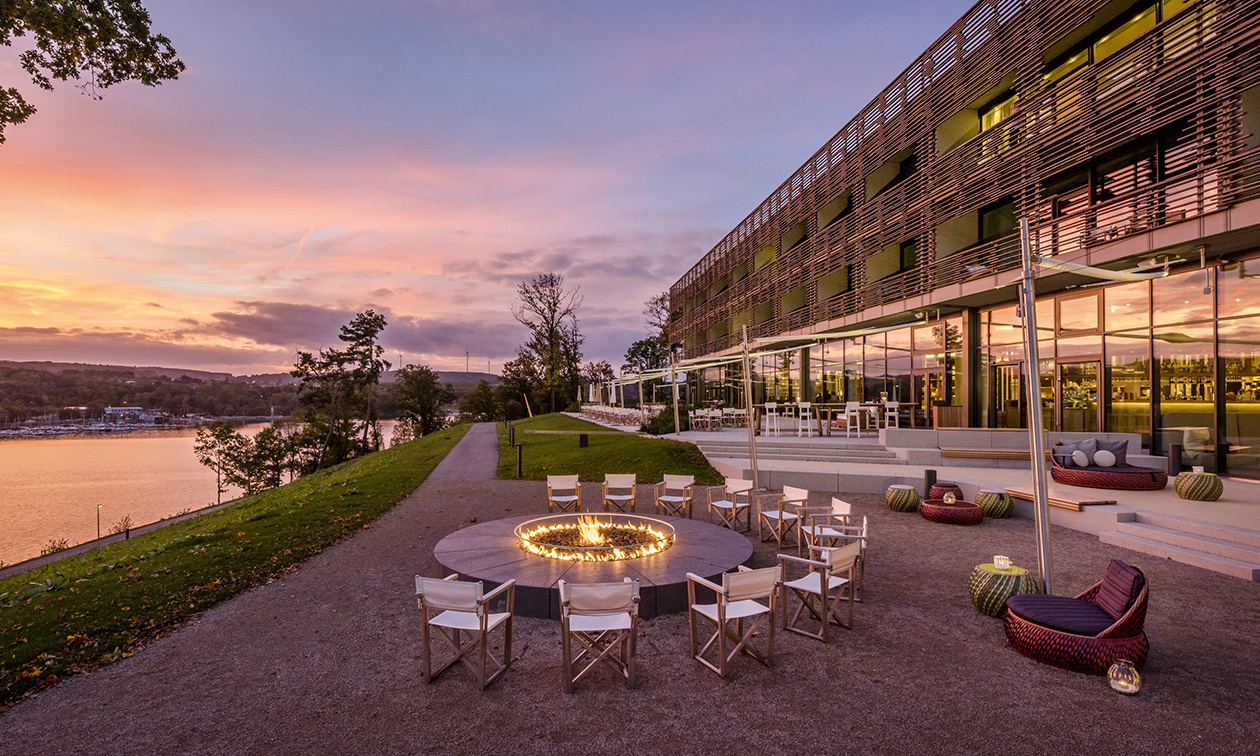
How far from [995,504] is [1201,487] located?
3.13 metres

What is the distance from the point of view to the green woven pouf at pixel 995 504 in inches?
409

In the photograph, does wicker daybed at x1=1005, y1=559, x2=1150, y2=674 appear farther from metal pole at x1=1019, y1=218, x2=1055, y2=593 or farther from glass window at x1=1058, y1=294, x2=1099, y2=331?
glass window at x1=1058, y1=294, x2=1099, y2=331

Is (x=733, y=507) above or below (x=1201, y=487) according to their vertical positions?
below

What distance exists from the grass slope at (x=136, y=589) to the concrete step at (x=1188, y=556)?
1205cm

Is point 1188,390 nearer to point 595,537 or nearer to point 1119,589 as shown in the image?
point 1119,589

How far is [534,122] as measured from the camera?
18.6 m

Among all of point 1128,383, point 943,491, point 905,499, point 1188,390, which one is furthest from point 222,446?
point 1188,390

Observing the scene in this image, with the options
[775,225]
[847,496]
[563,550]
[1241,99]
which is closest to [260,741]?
[563,550]

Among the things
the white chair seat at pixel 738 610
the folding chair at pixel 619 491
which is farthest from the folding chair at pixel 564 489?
the white chair seat at pixel 738 610

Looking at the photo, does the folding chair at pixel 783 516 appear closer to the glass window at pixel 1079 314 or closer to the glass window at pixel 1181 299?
the glass window at pixel 1181 299

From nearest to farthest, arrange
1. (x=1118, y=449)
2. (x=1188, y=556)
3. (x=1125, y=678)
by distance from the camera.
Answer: (x=1125, y=678)
(x=1188, y=556)
(x=1118, y=449)

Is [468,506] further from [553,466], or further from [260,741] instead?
[260,741]

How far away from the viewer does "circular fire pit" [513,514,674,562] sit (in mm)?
7090

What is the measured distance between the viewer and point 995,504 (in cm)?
1038
